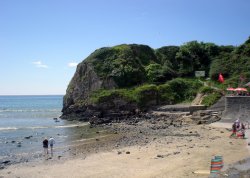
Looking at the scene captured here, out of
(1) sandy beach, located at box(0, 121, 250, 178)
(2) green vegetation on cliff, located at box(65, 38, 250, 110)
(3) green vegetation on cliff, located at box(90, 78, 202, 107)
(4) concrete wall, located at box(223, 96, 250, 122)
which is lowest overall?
(1) sandy beach, located at box(0, 121, 250, 178)

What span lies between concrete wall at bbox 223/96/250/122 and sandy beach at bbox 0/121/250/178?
12.4ft

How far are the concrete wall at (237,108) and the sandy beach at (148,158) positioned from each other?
3.78 meters

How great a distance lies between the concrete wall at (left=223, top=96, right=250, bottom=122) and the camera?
34.1m

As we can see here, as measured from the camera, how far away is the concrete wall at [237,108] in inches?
1341

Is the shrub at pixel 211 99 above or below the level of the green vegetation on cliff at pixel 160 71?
below

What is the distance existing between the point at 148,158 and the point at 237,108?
1700cm

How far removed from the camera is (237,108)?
34938mm

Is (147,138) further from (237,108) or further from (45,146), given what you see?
(237,108)

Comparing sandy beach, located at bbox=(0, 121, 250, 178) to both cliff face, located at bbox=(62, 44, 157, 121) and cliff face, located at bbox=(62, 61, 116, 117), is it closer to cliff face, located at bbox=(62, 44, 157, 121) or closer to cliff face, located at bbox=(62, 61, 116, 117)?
cliff face, located at bbox=(62, 44, 157, 121)

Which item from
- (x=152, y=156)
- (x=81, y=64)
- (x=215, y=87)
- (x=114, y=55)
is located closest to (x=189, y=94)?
(x=215, y=87)

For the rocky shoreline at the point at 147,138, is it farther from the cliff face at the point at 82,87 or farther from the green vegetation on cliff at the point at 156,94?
the cliff face at the point at 82,87

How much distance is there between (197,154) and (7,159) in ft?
48.5

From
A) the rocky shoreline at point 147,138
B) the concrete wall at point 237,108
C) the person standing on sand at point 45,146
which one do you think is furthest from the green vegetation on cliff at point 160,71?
the person standing on sand at point 45,146

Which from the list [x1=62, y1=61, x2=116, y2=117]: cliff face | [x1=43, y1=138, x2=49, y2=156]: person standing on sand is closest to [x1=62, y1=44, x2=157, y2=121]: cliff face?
[x1=62, y1=61, x2=116, y2=117]: cliff face
